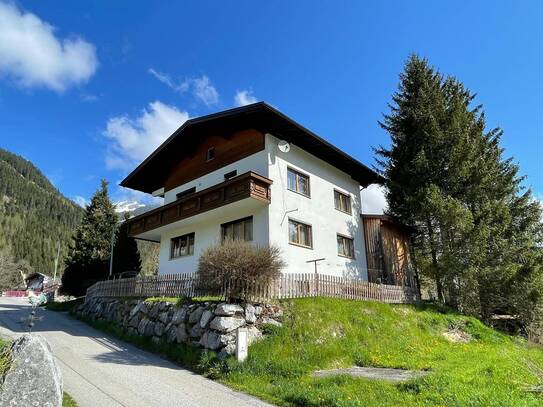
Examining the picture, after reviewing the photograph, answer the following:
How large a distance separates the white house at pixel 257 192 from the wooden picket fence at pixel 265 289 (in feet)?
8.87

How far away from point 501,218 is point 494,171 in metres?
3.45

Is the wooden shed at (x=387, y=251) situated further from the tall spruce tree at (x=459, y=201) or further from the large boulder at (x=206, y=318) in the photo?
the large boulder at (x=206, y=318)

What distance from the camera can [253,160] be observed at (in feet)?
63.9

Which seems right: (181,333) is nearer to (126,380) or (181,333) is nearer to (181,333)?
(181,333)

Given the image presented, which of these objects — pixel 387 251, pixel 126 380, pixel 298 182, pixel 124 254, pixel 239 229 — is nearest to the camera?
pixel 126 380

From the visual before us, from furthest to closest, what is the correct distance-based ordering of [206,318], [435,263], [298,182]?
[435,263], [298,182], [206,318]

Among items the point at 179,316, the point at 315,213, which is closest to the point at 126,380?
the point at 179,316

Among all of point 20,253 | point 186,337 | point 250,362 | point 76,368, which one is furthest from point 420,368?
point 20,253

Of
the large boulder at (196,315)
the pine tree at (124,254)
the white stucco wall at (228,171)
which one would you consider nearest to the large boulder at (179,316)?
the large boulder at (196,315)

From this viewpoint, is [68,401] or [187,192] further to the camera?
[187,192]

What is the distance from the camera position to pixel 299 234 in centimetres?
1916

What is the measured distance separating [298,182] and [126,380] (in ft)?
42.8

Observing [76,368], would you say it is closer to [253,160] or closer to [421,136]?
[253,160]

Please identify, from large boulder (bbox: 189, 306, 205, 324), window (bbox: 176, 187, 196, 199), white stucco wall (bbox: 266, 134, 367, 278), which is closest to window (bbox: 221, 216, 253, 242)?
white stucco wall (bbox: 266, 134, 367, 278)
